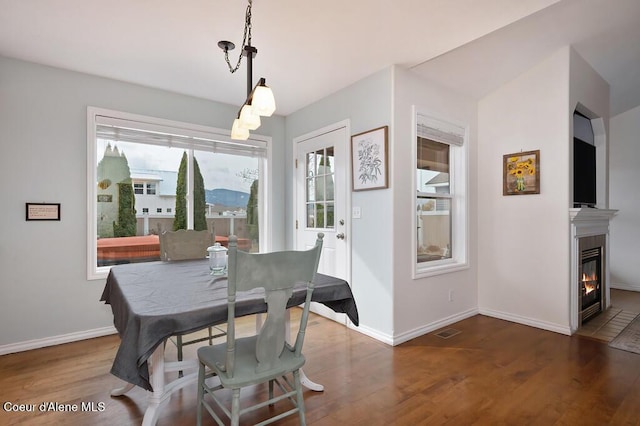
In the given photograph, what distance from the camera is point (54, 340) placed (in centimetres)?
301

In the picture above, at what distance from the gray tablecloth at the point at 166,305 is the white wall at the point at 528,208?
8.04 ft

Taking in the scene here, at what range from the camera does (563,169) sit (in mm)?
3221

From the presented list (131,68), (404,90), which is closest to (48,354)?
(131,68)

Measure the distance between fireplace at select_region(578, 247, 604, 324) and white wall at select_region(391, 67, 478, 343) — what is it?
1.17 metres

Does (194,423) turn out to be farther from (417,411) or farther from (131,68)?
(131,68)

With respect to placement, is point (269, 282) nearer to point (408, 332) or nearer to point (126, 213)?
point (408, 332)

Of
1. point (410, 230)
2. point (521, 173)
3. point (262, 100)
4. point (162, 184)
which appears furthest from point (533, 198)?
point (162, 184)

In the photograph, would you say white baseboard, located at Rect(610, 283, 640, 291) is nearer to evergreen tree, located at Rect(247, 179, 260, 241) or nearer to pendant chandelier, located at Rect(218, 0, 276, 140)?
evergreen tree, located at Rect(247, 179, 260, 241)

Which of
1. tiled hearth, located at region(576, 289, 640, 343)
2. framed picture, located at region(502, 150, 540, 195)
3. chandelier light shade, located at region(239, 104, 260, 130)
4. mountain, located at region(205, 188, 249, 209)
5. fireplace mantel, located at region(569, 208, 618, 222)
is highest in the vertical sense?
chandelier light shade, located at region(239, 104, 260, 130)

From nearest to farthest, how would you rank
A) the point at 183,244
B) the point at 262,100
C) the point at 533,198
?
the point at 262,100 < the point at 183,244 < the point at 533,198

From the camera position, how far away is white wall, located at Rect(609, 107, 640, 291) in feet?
16.7

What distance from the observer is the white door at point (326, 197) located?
3578 millimetres

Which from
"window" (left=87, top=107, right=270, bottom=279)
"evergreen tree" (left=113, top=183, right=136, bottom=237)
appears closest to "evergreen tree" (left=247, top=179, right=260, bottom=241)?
"window" (left=87, top=107, right=270, bottom=279)

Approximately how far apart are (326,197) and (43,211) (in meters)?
2.66
